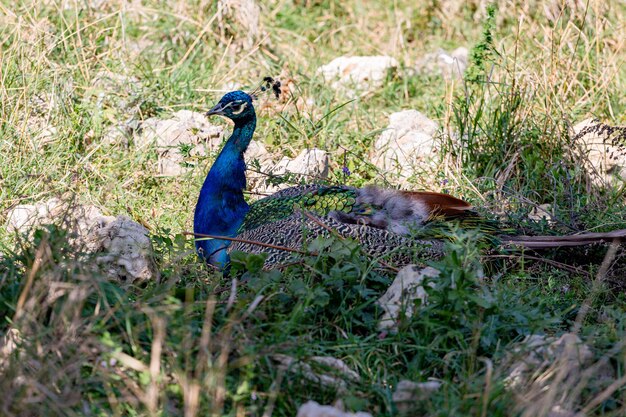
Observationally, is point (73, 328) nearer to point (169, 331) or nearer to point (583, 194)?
point (169, 331)

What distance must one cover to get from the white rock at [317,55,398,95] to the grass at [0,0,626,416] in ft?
0.35

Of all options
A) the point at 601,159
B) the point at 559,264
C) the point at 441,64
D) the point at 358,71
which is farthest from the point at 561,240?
the point at 441,64

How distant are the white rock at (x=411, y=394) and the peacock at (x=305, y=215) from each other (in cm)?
96

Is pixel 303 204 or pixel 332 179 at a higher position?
pixel 303 204

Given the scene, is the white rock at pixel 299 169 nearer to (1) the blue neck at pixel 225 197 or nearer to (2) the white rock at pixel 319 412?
(1) the blue neck at pixel 225 197

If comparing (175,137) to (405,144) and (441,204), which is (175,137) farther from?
(441,204)

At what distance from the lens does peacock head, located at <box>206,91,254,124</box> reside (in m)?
3.91

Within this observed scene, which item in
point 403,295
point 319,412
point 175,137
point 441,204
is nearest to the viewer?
point 319,412

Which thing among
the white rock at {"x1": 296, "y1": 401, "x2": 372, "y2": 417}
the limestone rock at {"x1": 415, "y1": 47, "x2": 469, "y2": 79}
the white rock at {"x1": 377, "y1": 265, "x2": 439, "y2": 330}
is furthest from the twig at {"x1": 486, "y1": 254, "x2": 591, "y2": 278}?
the limestone rock at {"x1": 415, "y1": 47, "x2": 469, "y2": 79}

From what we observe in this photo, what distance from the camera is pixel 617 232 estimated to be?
11.3 ft

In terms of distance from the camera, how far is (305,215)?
3510 mm

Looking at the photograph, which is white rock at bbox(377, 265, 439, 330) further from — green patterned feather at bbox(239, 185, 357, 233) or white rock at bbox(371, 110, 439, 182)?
white rock at bbox(371, 110, 439, 182)

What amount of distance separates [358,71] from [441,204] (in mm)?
2282

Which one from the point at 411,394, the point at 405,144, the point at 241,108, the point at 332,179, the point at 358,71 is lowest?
the point at 332,179
